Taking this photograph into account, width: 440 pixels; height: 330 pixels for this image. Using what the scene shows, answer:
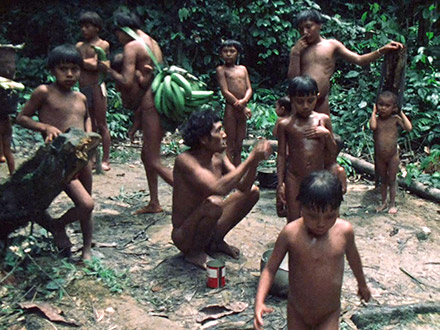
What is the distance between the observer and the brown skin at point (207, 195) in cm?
398

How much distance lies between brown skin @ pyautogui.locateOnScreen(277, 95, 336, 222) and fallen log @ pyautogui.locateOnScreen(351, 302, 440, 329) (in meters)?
0.96

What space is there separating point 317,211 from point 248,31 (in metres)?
8.99

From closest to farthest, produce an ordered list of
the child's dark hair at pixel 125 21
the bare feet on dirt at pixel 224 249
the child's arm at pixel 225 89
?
the bare feet on dirt at pixel 224 249
the child's dark hair at pixel 125 21
the child's arm at pixel 225 89

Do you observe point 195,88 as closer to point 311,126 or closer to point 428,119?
point 311,126

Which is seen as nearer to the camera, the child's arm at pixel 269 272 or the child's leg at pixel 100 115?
the child's arm at pixel 269 272

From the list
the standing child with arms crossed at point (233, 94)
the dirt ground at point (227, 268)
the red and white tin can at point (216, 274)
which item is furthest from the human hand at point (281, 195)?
the standing child with arms crossed at point (233, 94)

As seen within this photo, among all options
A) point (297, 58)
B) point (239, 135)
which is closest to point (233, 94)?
point (239, 135)

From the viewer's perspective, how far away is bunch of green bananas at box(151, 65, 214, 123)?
5168 millimetres

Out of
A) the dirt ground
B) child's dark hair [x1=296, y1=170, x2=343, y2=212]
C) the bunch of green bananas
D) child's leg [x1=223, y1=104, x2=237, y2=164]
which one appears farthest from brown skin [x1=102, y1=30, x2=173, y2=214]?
child's dark hair [x1=296, y1=170, x2=343, y2=212]

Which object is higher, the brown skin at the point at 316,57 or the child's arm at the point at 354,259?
the brown skin at the point at 316,57

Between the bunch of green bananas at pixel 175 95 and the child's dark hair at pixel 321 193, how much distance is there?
276cm

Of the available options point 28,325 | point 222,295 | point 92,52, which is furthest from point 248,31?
point 28,325

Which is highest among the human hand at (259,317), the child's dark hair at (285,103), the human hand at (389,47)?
the human hand at (389,47)

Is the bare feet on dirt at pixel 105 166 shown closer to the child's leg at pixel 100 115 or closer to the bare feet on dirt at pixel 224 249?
the child's leg at pixel 100 115
